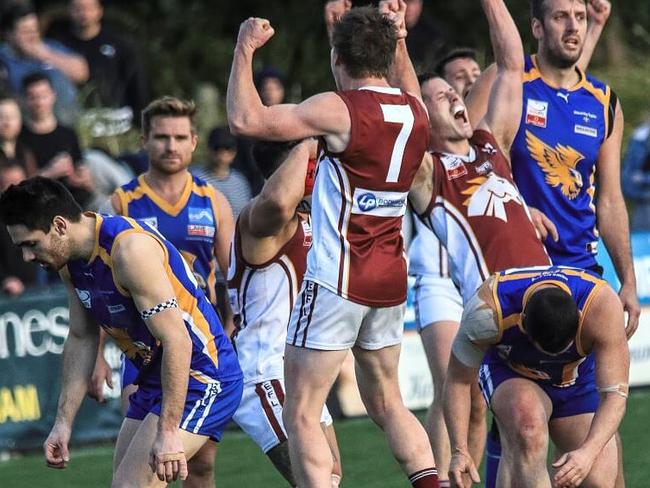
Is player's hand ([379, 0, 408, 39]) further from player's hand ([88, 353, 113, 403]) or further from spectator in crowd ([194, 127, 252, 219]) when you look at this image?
spectator in crowd ([194, 127, 252, 219])

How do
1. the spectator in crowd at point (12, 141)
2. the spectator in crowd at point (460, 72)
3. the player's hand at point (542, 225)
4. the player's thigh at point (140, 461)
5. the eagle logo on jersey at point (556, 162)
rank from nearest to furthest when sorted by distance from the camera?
1. the player's thigh at point (140, 461)
2. the player's hand at point (542, 225)
3. the eagle logo on jersey at point (556, 162)
4. the spectator in crowd at point (460, 72)
5. the spectator in crowd at point (12, 141)

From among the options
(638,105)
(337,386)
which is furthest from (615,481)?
(638,105)

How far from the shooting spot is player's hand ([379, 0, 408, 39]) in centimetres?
694

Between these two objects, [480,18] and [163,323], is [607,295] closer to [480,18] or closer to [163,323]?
[163,323]

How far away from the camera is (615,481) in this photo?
289 inches

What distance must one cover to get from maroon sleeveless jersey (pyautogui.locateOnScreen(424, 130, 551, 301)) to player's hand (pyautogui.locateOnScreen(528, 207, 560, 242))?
0.13m

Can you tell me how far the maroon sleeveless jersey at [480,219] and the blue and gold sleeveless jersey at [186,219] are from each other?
5.02ft

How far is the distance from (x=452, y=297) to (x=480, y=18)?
498 inches

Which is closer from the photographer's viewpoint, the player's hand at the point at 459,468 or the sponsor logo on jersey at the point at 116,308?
the sponsor logo on jersey at the point at 116,308

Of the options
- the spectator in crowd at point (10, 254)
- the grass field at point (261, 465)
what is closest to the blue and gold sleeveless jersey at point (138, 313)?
the grass field at point (261, 465)

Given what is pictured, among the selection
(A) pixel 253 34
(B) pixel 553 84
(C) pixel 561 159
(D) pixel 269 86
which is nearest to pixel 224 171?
(D) pixel 269 86

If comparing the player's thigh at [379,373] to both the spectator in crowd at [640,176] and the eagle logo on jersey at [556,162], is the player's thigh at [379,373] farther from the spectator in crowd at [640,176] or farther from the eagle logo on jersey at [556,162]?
the spectator in crowd at [640,176]

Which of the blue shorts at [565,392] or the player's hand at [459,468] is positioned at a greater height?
the blue shorts at [565,392]

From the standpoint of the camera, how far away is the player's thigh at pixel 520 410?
691 cm
